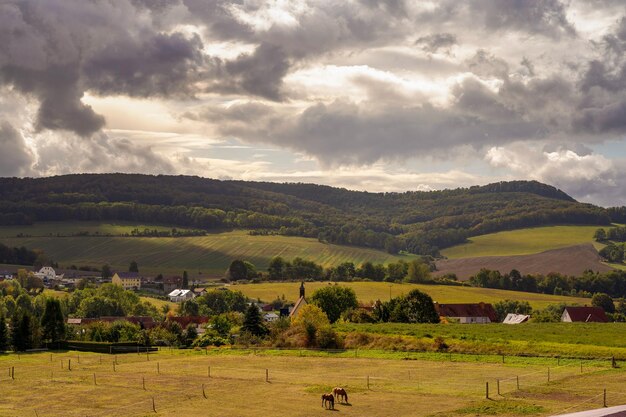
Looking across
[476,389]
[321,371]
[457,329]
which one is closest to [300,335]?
[457,329]

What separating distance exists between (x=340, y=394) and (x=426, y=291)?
134050 mm

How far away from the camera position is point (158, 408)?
47.8m

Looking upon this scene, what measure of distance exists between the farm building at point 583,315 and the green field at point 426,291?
27.8 metres

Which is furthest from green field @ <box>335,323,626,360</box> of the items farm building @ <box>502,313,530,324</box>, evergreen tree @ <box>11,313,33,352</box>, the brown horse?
farm building @ <box>502,313,530,324</box>

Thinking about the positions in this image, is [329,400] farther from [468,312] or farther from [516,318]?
[468,312]

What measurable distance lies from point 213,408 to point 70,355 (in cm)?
4662

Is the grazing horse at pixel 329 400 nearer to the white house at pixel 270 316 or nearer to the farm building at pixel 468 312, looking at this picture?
the farm building at pixel 468 312

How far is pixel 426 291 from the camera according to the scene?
180625 mm

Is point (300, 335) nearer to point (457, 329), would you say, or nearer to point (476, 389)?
point (457, 329)

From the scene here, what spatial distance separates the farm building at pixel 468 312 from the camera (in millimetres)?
146625

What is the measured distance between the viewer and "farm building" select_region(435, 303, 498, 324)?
14662 cm

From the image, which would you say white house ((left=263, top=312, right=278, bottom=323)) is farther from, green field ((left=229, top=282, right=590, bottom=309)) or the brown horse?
the brown horse

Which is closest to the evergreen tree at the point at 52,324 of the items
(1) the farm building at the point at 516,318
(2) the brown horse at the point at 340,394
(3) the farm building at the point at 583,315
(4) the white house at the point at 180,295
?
(2) the brown horse at the point at 340,394

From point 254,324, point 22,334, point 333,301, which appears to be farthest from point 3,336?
point 333,301
